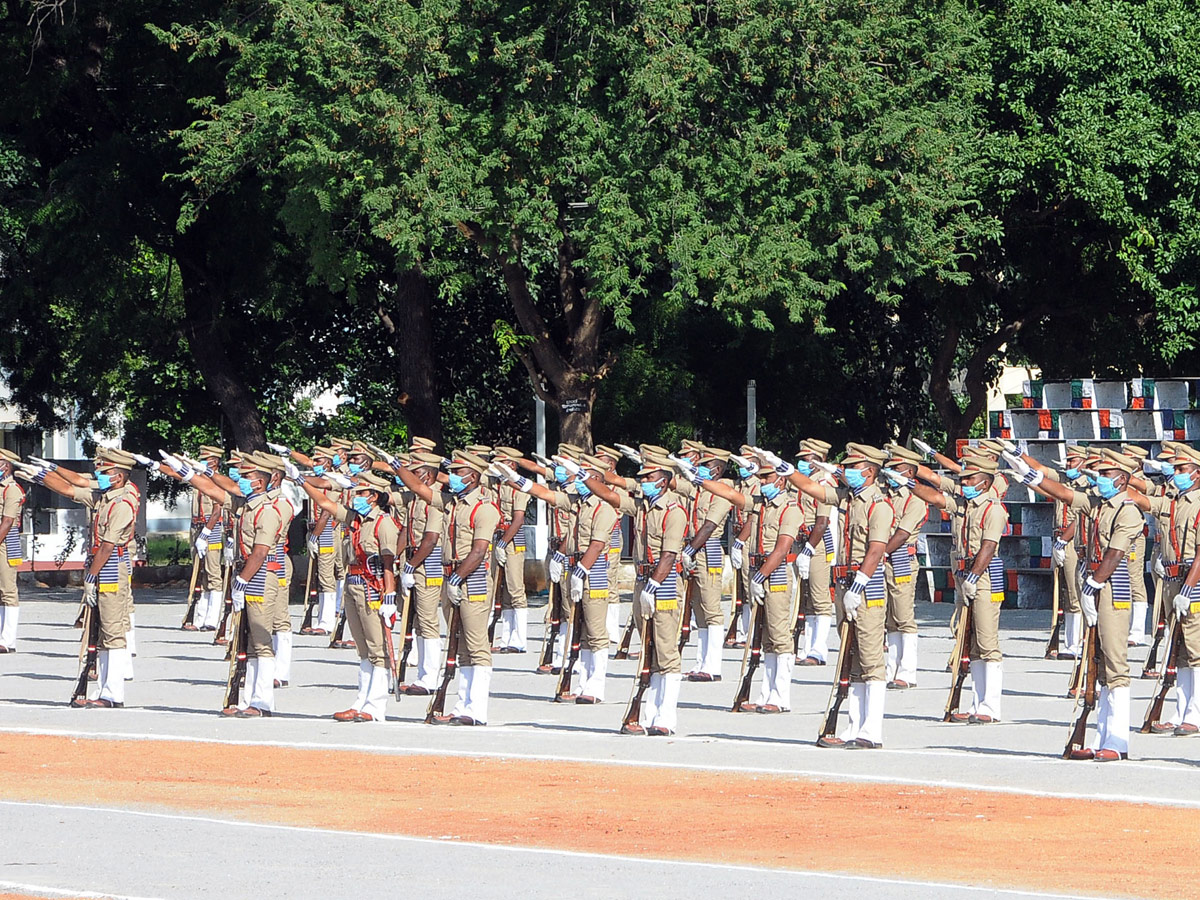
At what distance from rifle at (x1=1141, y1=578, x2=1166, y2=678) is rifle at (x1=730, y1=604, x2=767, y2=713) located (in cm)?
372

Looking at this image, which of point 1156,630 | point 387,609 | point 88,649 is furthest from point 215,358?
point 1156,630

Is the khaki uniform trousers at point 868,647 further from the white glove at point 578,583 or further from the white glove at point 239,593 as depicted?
the white glove at point 239,593

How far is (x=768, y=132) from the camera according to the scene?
1085 inches

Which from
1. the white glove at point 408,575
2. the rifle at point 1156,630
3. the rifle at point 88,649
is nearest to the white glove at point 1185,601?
the rifle at point 1156,630

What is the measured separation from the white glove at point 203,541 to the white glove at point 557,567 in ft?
18.7

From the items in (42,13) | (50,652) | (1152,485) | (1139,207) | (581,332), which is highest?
(42,13)

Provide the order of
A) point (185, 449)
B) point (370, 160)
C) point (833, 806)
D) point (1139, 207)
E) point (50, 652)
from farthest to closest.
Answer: point (185, 449) → point (1139, 207) → point (370, 160) → point (50, 652) → point (833, 806)

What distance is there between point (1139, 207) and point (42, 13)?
56.4 ft

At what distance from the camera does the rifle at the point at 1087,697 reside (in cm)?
1380

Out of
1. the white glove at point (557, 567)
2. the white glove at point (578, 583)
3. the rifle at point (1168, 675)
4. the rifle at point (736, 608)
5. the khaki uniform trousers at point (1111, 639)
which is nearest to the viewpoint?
the khaki uniform trousers at point (1111, 639)

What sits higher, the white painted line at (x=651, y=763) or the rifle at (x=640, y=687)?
the rifle at (x=640, y=687)

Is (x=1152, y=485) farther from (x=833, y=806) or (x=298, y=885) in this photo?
(x=298, y=885)

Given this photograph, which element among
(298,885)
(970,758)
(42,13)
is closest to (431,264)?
(42,13)

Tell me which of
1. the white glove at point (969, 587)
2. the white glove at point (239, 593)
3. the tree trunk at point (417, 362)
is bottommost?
the white glove at point (239, 593)
